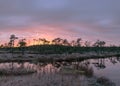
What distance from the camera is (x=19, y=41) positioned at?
166m

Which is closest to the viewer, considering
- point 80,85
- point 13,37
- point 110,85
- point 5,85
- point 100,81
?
point 5,85

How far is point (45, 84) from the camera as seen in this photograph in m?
28.3

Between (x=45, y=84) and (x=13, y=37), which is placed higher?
(x=13, y=37)

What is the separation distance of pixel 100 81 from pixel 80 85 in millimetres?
7775

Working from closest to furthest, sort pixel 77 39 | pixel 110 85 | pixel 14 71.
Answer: pixel 110 85 < pixel 14 71 < pixel 77 39

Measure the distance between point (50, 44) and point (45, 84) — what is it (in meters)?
146

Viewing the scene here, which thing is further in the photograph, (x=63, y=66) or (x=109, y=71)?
(x=63, y=66)

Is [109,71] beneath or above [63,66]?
beneath

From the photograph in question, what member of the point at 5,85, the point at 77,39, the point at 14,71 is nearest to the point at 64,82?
the point at 5,85

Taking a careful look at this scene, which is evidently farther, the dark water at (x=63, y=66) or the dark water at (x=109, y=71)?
the dark water at (x=63, y=66)

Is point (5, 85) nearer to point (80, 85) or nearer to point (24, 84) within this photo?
point (24, 84)

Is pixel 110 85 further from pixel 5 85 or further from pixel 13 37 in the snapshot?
pixel 13 37

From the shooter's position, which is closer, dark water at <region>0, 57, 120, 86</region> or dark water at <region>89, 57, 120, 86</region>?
dark water at <region>89, 57, 120, 86</region>

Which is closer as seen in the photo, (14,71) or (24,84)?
(24,84)
